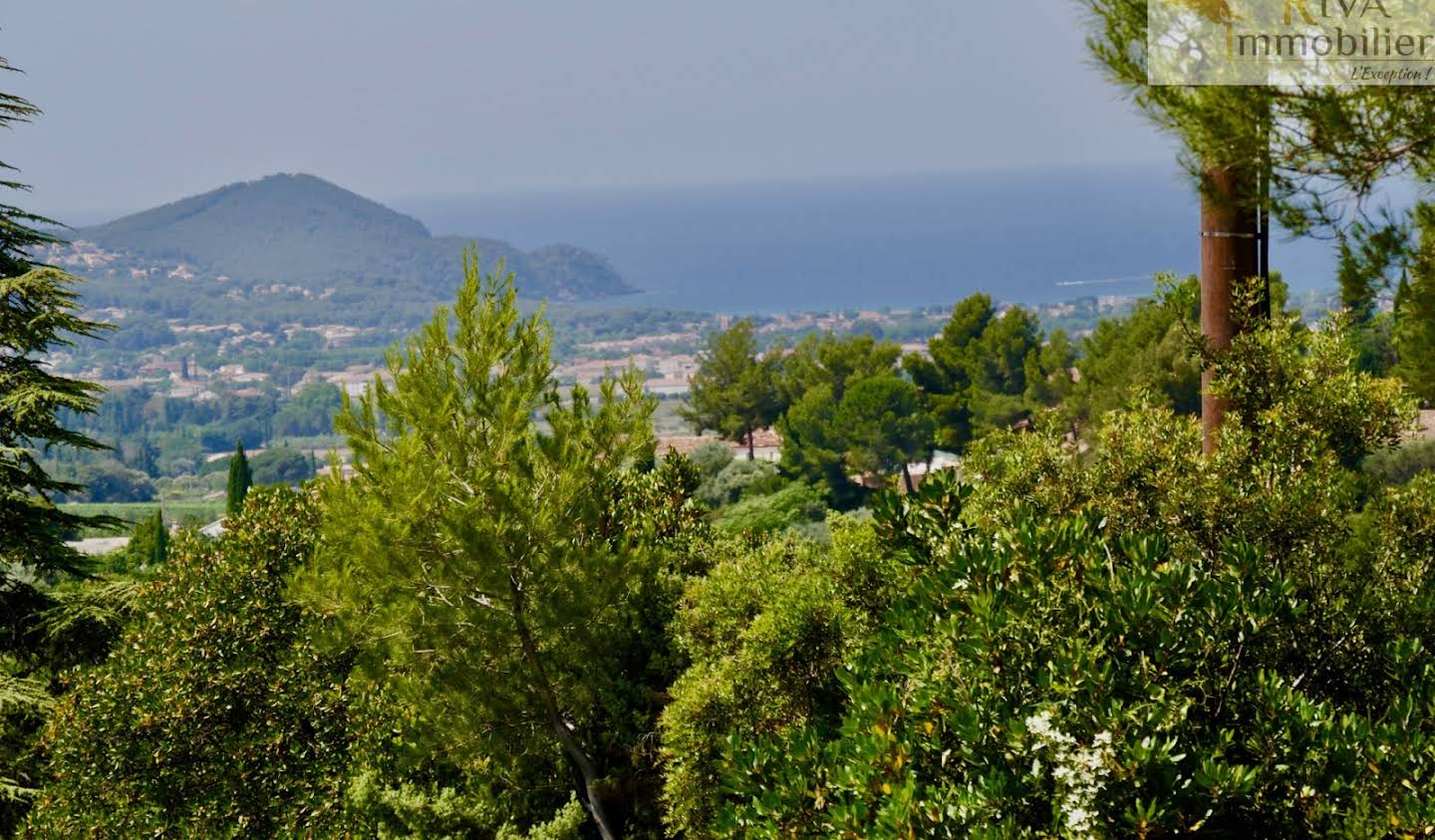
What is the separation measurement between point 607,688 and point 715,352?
37874mm

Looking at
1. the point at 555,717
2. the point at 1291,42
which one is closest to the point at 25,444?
the point at 555,717

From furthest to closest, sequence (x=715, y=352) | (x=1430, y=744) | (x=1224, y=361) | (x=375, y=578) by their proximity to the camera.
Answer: (x=715, y=352) → (x=375, y=578) → (x=1224, y=361) → (x=1430, y=744)

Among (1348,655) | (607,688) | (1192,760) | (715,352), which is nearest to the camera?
(1192,760)

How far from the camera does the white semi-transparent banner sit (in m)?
4.10

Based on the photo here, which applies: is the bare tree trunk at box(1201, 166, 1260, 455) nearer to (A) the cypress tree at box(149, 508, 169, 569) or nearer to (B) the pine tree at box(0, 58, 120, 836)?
(B) the pine tree at box(0, 58, 120, 836)

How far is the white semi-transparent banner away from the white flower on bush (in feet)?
8.41

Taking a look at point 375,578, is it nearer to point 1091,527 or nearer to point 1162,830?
point 1091,527

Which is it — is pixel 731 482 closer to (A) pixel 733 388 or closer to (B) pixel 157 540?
(A) pixel 733 388

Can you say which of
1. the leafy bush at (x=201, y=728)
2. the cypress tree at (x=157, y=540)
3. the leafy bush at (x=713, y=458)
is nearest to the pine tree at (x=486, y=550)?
the leafy bush at (x=201, y=728)

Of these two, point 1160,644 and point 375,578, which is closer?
point 1160,644

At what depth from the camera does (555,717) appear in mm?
7113

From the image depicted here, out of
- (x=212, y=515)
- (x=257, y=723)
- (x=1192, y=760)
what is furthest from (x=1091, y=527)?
(x=212, y=515)

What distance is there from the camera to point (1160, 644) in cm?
357

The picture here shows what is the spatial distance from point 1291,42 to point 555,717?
522cm
